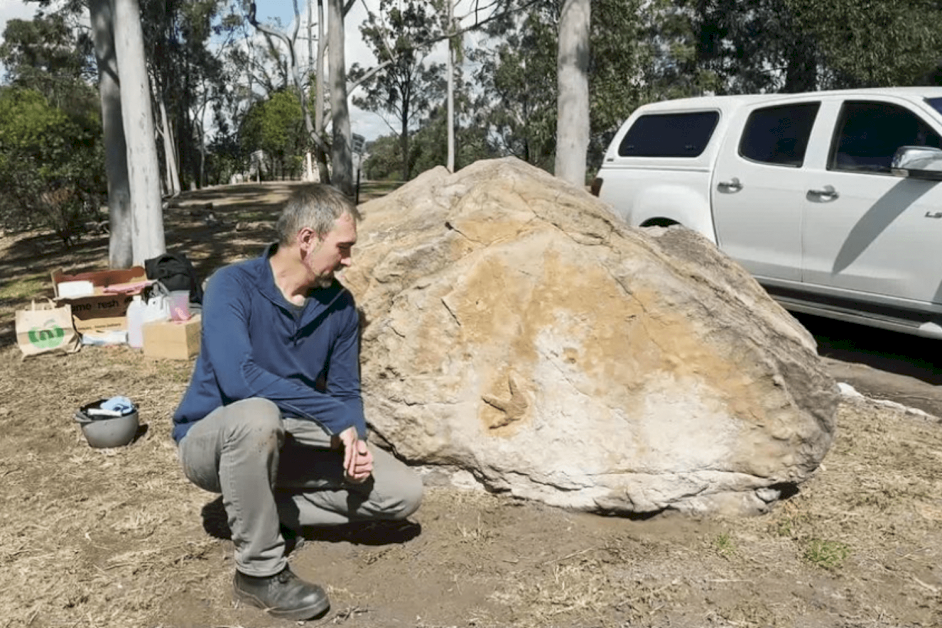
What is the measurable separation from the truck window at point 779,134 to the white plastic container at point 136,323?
16.7 feet

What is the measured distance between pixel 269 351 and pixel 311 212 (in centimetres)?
51

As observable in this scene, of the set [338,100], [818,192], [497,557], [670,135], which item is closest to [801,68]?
[338,100]

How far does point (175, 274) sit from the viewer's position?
23.0 ft

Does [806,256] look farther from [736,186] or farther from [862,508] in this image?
[862,508]

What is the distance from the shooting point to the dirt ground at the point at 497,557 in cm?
298

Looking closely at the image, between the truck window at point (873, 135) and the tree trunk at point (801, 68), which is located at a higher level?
the tree trunk at point (801, 68)

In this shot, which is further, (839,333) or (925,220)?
(839,333)

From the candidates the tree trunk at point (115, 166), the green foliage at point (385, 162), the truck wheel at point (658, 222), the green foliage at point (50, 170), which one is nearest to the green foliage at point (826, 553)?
the truck wheel at point (658, 222)

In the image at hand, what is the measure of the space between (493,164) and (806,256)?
324 cm

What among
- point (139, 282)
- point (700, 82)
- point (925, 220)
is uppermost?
point (700, 82)

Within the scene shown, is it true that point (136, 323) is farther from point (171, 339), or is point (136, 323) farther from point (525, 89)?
point (525, 89)

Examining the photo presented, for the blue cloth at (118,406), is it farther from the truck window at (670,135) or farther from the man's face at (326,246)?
the truck window at (670,135)

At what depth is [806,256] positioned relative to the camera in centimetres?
651

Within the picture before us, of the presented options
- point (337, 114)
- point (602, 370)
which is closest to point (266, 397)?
point (602, 370)
